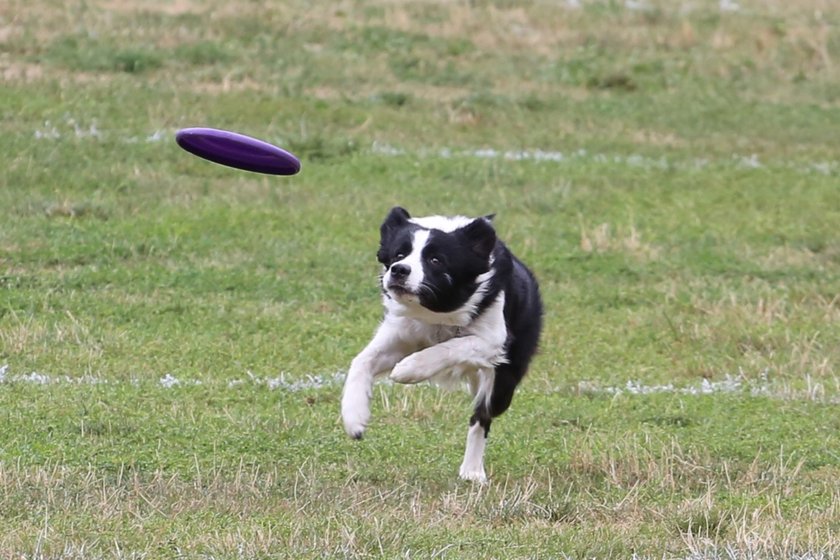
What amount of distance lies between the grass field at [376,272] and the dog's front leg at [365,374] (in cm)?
29

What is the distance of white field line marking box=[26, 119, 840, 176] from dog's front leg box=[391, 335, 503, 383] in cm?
820

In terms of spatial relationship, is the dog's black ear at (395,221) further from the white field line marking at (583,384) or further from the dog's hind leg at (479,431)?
the white field line marking at (583,384)

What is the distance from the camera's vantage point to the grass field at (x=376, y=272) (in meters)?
6.21

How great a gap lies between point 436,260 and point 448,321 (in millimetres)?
319

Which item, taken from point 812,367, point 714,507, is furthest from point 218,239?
point 714,507

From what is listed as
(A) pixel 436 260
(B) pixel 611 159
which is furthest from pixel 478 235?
(B) pixel 611 159

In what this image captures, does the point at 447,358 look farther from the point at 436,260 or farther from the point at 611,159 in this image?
the point at 611,159

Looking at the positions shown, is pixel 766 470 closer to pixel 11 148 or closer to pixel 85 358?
pixel 85 358

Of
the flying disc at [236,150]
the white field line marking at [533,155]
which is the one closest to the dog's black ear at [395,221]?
the flying disc at [236,150]

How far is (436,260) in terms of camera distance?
22.5 ft

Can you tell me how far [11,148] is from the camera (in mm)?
13961

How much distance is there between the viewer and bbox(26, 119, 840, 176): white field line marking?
48.1 feet

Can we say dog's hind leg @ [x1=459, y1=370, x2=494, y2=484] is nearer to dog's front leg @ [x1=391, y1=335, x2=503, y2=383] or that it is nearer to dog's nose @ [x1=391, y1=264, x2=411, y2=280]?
dog's front leg @ [x1=391, y1=335, x2=503, y2=383]

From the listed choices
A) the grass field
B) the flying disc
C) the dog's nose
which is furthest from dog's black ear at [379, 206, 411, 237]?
the flying disc
